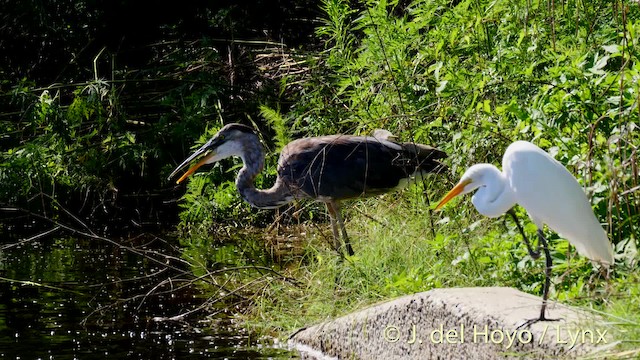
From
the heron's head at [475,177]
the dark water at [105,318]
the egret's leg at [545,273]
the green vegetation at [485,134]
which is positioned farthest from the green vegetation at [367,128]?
the heron's head at [475,177]

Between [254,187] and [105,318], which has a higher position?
[105,318]

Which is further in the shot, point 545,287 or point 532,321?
point 545,287

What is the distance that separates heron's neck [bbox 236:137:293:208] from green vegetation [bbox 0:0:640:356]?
21cm

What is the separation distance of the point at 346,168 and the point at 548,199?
3.11 m

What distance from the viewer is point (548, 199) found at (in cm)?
490

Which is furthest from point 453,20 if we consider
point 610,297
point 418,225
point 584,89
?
point 610,297

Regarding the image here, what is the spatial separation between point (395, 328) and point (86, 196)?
5875 millimetres

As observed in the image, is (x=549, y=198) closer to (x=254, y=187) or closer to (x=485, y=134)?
(x=485, y=134)

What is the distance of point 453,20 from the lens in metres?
7.91

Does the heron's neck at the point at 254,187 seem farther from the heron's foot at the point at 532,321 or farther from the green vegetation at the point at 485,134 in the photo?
the heron's foot at the point at 532,321

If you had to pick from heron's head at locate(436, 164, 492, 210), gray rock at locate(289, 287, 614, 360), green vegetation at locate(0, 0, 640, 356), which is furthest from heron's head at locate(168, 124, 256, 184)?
heron's head at locate(436, 164, 492, 210)

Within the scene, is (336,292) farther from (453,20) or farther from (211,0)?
(211,0)

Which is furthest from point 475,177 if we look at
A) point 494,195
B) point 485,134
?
point 485,134

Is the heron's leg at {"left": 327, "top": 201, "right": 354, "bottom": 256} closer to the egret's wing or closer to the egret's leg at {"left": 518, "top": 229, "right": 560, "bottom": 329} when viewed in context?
the egret's leg at {"left": 518, "top": 229, "right": 560, "bottom": 329}
